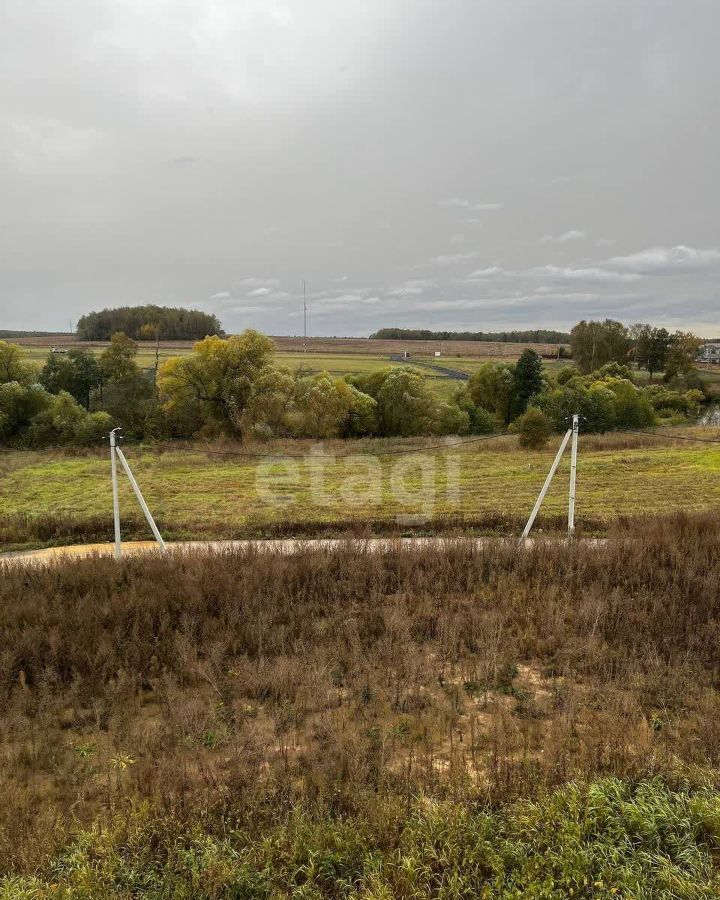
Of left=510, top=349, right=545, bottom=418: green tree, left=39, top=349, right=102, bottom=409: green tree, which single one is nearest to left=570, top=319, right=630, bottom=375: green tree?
left=510, top=349, right=545, bottom=418: green tree

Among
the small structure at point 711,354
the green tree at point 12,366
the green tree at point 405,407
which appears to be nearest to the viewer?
the green tree at point 12,366

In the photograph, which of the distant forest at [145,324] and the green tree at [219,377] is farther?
the distant forest at [145,324]

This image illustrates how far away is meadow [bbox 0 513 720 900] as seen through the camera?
3.41 m

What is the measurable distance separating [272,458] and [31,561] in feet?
53.7

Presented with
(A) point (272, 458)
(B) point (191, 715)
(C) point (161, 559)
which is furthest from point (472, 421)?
(B) point (191, 715)

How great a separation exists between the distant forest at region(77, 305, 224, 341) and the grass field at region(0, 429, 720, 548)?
46136 mm

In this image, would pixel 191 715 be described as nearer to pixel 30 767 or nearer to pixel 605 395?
pixel 30 767

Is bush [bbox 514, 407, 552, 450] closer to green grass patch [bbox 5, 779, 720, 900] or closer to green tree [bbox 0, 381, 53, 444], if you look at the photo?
green grass patch [bbox 5, 779, 720, 900]

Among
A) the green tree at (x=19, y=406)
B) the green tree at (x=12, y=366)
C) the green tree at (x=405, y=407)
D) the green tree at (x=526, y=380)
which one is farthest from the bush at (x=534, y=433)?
the green tree at (x=12, y=366)

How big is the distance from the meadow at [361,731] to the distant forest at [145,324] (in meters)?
67.3

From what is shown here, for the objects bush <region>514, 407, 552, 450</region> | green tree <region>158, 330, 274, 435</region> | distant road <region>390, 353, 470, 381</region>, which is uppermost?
distant road <region>390, 353, 470, 381</region>

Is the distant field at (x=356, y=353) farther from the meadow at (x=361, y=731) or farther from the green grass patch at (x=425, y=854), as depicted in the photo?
the green grass patch at (x=425, y=854)

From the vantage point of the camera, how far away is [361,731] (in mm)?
4930

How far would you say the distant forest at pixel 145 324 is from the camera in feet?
234
